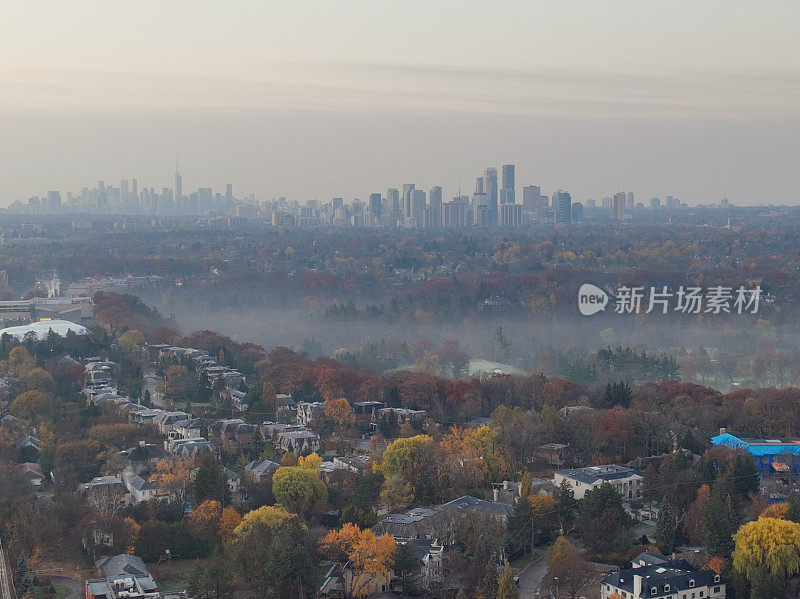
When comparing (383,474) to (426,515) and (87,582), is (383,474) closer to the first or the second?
(426,515)

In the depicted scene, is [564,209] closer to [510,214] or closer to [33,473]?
[510,214]

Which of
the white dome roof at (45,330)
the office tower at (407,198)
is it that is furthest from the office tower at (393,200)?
the white dome roof at (45,330)

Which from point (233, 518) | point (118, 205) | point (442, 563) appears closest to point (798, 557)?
point (442, 563)

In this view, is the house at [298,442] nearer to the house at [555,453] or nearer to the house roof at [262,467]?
the house roof at [262,467]

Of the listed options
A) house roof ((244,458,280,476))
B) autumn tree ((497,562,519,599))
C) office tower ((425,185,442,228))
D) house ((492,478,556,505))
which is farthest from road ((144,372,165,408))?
office tower ((425,185,442,228))

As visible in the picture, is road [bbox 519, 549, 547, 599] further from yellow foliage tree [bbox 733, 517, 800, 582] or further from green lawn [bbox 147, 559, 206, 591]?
green lawn [bbox 147, 559, 206, 591]
